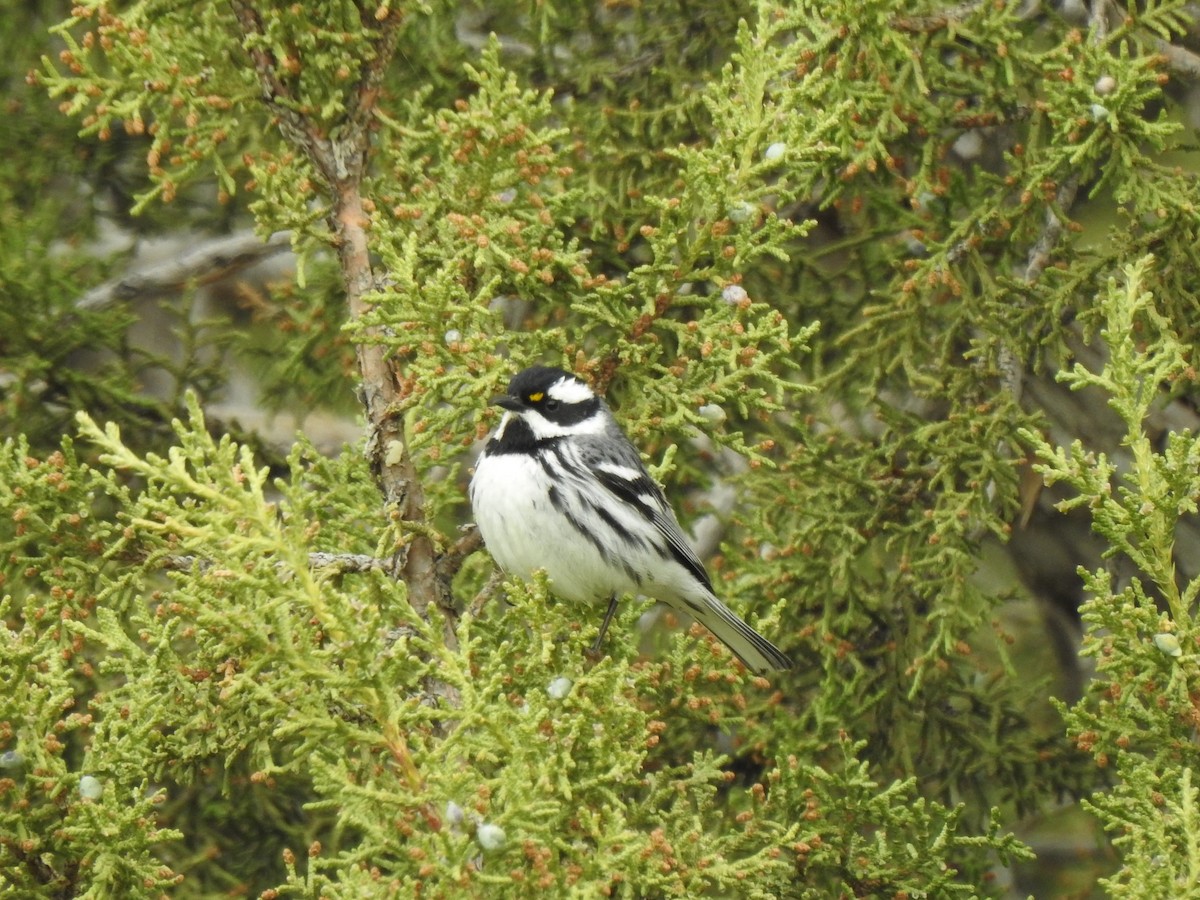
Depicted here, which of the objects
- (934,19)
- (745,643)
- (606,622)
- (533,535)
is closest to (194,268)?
(533,535)

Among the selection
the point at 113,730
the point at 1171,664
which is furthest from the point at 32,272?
the point at 1171,664

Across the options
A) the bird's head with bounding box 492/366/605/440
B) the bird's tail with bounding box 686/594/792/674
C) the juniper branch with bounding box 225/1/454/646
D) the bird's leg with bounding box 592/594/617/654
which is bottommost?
the bird's tail with bounding box 686/594/792/674

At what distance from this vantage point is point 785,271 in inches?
232

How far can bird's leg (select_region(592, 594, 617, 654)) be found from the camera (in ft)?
14.3

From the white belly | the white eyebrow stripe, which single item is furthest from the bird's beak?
the white belly

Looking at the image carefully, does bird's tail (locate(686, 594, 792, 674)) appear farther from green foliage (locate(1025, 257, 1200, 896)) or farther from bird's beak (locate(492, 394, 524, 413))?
green foliage (locate(1025, 257, 1200, 896))

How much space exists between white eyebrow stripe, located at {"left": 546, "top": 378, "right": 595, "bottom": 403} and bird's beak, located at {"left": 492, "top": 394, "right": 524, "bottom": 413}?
103 millimetres

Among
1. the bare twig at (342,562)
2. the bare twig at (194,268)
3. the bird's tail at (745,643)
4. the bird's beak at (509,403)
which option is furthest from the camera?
the bare twig at (194,268)

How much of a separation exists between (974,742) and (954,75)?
2.28 meters

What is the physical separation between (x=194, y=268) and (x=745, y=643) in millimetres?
3104

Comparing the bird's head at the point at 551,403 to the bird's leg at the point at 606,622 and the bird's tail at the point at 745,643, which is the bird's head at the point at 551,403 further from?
the bird's tail at the point at 745,643

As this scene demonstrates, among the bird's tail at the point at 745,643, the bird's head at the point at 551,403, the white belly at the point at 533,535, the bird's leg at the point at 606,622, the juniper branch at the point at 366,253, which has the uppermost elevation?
the juniper branch at the point at 366,253

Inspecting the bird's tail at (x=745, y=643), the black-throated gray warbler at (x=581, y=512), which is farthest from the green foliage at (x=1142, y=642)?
the black-throated gray warbler at (x=581, y=512)

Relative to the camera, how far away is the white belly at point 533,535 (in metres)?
4.34
